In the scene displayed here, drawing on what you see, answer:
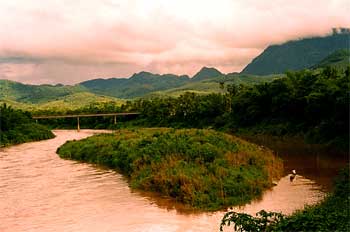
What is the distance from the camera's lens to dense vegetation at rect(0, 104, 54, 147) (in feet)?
212

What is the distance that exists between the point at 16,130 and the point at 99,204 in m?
51.0

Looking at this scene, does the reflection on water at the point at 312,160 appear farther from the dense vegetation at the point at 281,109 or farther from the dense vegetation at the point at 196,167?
the dense vegetation at the point at 196,167

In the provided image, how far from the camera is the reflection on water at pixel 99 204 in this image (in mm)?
18750

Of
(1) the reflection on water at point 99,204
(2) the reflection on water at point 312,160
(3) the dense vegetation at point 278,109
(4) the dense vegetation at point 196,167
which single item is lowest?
(1) the reflection on water at point 99,204

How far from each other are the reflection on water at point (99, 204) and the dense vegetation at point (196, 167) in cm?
80

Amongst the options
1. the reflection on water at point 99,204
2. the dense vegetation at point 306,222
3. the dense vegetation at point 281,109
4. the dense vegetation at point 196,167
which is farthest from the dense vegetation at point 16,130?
the dense vegetation at point 306,222

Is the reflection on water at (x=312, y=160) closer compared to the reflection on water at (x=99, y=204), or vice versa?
the reflection on water at (x=99, y=204)

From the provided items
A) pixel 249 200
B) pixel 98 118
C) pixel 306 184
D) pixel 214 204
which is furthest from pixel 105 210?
pixel 98 118

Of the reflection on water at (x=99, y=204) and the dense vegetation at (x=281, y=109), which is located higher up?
the dense vegetation at (x=281, y=109)

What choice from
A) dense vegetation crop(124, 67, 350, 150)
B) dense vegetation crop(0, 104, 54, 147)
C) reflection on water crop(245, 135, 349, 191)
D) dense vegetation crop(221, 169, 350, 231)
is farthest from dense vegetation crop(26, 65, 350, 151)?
dense vegetation crop(221, 169, 350, 231)

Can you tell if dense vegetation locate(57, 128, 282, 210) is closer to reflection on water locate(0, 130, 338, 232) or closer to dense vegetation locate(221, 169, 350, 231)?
reflection on water locate(0, 130, 338, 232)

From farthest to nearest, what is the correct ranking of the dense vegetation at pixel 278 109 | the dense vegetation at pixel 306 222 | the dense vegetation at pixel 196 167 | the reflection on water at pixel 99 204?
the dense vegetation at pixel 278 109 < the dense vegetation at pixel 196 167 < the reflection on water at pixel 99 204 < the dense vegetation at pixel 306 222

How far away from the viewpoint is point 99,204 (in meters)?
22.6

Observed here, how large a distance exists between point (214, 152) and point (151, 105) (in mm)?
72314
